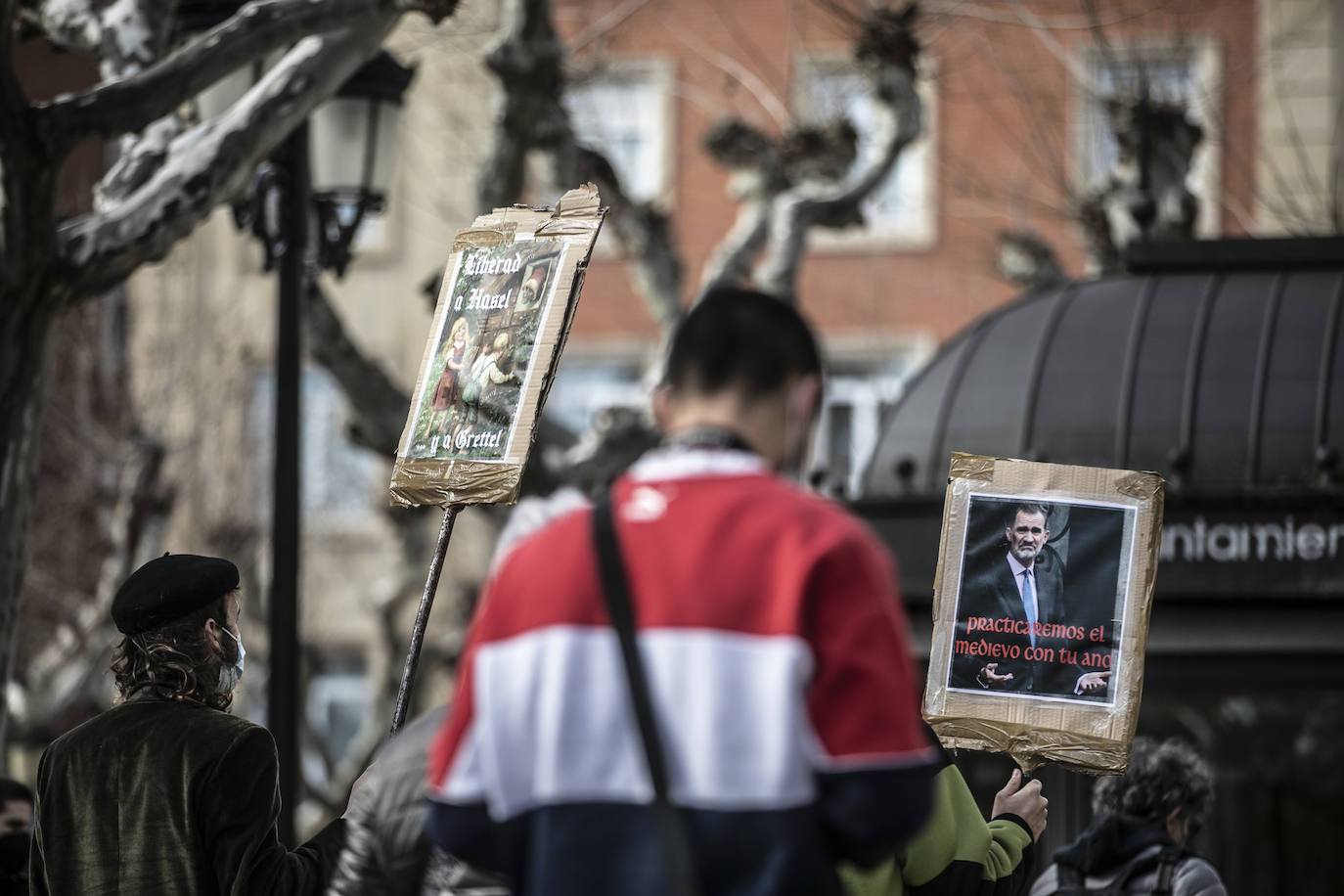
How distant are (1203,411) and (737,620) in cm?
773

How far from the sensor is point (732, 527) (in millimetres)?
2814

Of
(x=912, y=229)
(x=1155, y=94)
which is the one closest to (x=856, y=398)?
(x=912, y=229)

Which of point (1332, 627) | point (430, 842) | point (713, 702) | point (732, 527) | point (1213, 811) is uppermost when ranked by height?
point (732, 527)

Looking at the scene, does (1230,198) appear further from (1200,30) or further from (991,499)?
(991,499)

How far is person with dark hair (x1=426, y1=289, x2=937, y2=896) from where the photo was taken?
2.76m

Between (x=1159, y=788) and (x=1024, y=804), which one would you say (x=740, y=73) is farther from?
(x=1024, y=804)

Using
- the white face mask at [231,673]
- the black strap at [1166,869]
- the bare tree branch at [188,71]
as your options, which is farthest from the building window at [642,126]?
the white face mask at [231,673]

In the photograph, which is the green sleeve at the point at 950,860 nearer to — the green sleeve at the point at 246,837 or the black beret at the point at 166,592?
the green sleeve at the point at 246,837

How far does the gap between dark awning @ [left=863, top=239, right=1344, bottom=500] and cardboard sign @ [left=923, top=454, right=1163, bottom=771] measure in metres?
4.93

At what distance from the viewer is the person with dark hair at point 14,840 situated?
5.53 meters

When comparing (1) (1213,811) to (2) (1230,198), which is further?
(2) (1230,198)

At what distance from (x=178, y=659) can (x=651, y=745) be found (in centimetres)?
177

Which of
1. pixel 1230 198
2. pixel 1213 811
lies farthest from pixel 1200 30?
pixel 1213 811

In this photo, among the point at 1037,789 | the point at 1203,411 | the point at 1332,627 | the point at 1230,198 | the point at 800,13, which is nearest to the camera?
the point at 1037,789
